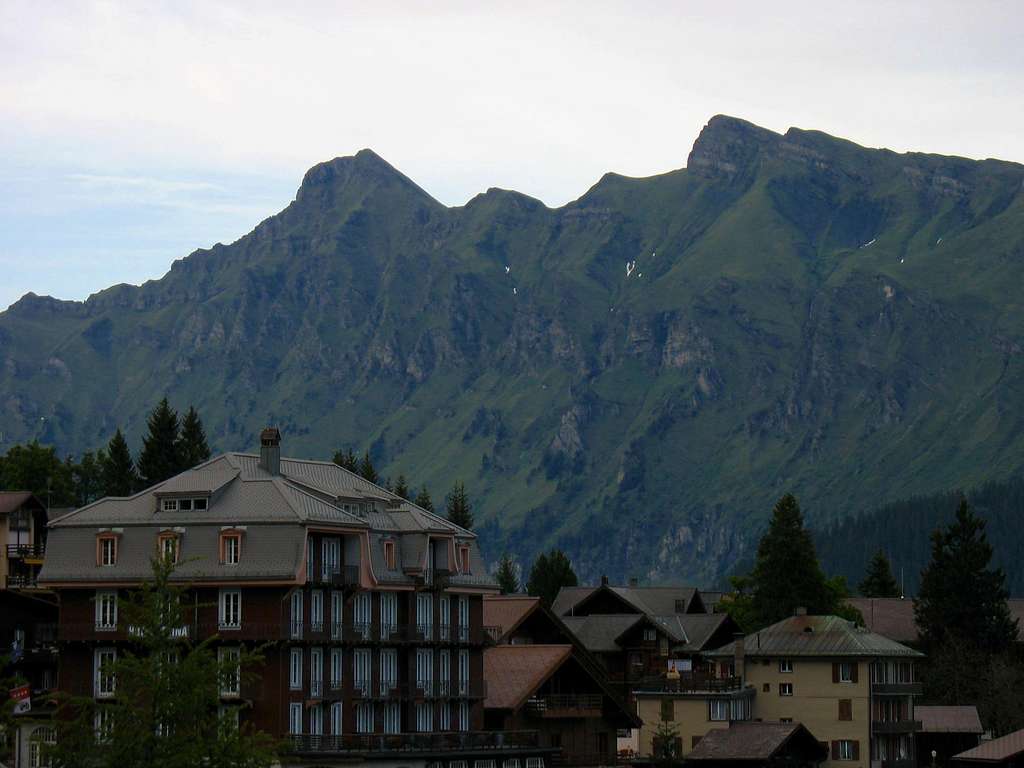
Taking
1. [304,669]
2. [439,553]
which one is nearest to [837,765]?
[439,553]

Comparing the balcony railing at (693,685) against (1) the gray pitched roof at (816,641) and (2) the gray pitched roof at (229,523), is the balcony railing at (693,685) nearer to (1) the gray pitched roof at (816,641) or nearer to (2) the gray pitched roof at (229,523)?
(1) the gray pitched roof at (816,641)

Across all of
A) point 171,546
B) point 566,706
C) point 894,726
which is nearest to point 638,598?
point 894,726

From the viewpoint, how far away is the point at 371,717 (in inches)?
4587

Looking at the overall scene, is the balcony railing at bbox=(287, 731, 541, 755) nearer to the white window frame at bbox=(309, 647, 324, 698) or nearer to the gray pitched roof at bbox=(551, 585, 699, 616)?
the white window frame at bbox=(309, 647, 324, 698)

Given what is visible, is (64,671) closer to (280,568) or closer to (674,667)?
(280,568)

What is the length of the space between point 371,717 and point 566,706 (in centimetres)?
1950

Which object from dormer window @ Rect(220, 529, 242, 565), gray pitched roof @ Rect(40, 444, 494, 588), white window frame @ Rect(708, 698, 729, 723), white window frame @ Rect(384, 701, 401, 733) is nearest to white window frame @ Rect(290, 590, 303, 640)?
gray pitched roof @ Rect(40, 444, 494, 588)

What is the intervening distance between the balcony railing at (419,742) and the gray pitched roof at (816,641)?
126 ft

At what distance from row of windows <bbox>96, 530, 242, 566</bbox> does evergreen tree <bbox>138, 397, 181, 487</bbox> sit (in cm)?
6824

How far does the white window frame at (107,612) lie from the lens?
365 feet

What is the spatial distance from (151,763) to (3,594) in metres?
56.6

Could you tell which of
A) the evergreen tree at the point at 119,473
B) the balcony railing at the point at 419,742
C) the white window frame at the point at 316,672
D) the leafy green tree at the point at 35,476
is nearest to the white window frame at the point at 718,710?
the balcony railing at the point at 419,742

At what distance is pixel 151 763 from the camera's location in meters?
75.4

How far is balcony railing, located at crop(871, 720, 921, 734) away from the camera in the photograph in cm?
15675
